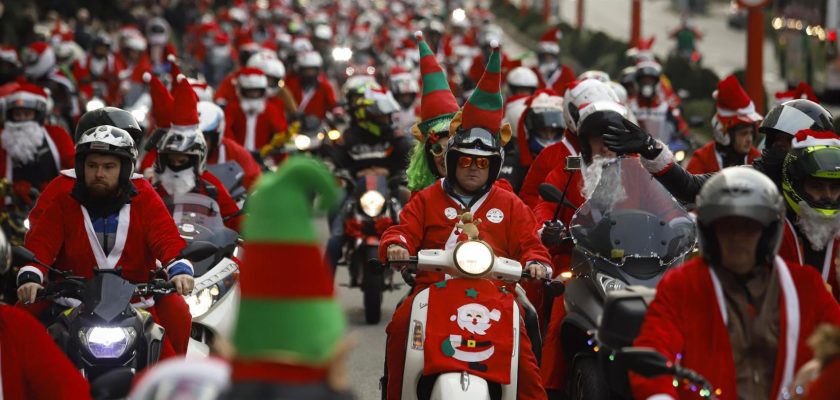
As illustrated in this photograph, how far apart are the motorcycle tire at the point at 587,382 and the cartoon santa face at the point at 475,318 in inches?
25.4

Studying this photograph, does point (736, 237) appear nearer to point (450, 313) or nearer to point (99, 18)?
Result: point (450, 313)

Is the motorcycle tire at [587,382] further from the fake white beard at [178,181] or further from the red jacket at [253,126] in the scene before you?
the red jacket at [253,126]

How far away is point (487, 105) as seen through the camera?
29.5 feet

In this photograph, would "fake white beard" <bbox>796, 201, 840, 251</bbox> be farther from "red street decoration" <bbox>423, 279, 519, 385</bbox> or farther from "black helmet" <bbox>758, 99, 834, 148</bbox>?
"black helmet" <bbox>758, 99, 834, 148</bbox>

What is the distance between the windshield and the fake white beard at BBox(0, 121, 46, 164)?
388cm

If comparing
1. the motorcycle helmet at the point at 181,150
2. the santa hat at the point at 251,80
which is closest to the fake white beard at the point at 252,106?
the santa hat at the point at 251,80

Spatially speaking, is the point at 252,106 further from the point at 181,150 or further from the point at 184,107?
the point at 181,150

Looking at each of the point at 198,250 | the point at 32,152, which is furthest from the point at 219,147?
the point at 198,250

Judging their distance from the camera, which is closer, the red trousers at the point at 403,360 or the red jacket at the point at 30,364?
the red jacket at the point at 30,364

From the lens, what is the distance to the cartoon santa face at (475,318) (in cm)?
740

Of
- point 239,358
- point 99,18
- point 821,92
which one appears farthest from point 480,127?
point 99,18

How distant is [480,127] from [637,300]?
262 cm

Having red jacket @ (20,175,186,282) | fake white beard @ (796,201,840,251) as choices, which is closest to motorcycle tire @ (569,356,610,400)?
fake white beard @ (796,201,840,251)

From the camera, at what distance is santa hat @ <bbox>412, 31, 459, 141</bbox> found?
33.7ft
